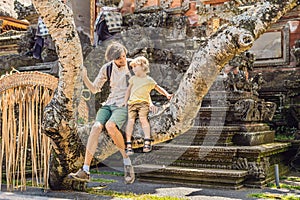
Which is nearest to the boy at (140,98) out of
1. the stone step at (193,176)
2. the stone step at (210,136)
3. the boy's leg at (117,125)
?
the boy's leg at (117,125)

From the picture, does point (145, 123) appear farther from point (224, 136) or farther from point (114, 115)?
point (224, 136)

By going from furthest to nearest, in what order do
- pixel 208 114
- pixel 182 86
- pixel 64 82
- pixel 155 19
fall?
1. pixel 155 19
2. pixel 208 114
3. pixel 64 82
4. pixel 182 86

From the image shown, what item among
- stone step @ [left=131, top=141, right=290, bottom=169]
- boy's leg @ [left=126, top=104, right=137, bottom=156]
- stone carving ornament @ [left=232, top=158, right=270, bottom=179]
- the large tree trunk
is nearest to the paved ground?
stone carving ornament @ [left=232, top=158, right=270, bottom=179]

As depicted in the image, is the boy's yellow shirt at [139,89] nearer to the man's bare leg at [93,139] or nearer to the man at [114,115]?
the man at [114,115]

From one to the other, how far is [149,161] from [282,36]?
16.3 ft

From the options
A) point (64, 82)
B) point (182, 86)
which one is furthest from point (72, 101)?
point (182, 86)

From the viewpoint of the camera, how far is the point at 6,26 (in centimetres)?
1783

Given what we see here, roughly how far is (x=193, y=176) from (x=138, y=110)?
3.03 metres

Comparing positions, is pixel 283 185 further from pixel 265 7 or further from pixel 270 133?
pixel 265 7

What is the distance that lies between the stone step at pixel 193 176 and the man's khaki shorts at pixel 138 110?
2.85 m

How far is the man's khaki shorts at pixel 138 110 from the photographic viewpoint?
4746 millimetres

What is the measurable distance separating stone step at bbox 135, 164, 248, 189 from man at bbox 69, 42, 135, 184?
266cm

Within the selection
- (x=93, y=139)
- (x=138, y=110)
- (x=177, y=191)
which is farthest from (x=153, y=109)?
(x=177, y=191)

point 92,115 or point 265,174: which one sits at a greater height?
point 92,115
